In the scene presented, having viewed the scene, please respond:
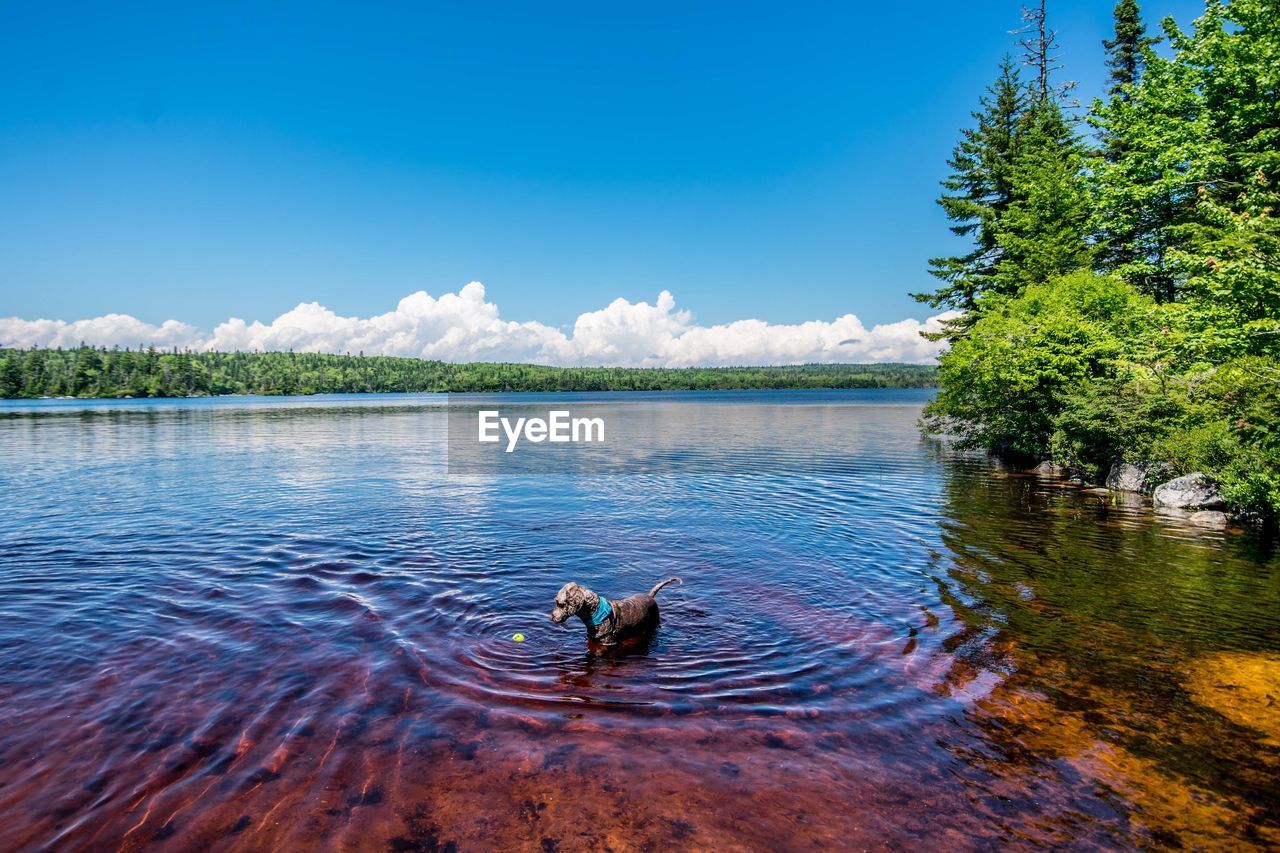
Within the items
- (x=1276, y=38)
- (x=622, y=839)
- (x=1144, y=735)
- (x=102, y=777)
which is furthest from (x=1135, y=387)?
(x=102, y=777)

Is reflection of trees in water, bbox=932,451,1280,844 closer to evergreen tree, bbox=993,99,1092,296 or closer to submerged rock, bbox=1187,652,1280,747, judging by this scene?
submerged rock, bbox=1187,652,1280,747

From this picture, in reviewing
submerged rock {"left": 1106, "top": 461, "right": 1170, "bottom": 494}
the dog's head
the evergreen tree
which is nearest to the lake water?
the dog's head

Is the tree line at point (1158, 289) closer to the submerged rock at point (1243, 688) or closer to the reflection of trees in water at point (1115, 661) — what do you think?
the reflection of trees in water at point (1115, 661)

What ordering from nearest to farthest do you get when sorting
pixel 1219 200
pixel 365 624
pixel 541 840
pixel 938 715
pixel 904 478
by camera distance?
pixel 541 840 < pixel 938 715 < pixel 365 624 < pixel 1219 200 < pixel 904 478

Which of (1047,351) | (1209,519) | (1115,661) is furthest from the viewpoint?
(1047,351)

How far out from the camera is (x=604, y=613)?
9391mm

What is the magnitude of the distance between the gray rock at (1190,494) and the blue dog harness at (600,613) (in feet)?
66.7

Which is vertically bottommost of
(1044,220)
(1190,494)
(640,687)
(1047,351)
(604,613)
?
(640,687)

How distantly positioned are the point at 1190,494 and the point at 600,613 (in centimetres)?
2113

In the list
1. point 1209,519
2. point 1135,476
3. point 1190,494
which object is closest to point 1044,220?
point 1135,476

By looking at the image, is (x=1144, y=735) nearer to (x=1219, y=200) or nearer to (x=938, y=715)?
(x=938, y=715)

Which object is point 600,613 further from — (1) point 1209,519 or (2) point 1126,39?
(2) point 1126,39

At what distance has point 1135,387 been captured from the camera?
74.7 ft

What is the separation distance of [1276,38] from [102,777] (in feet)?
113
